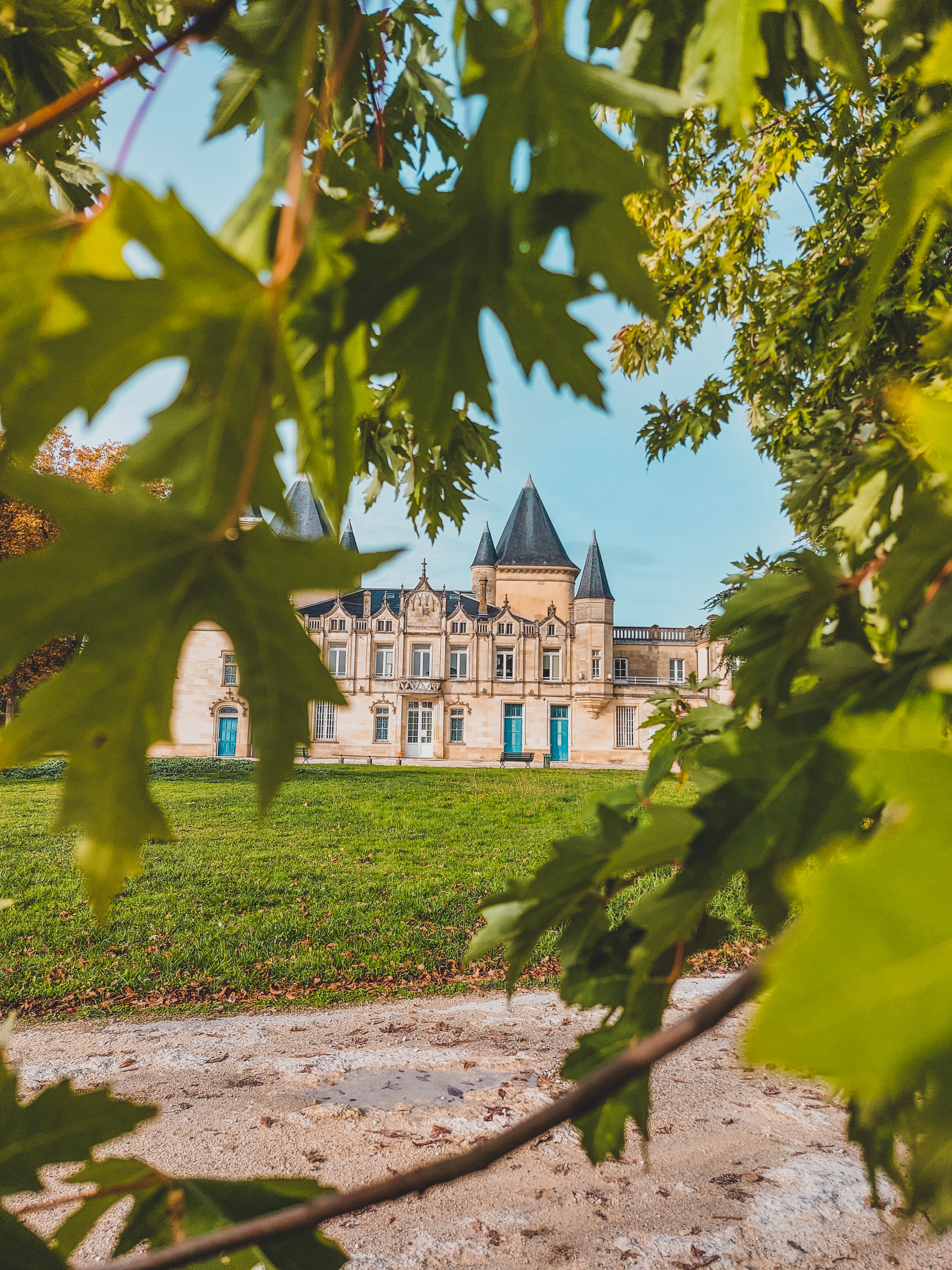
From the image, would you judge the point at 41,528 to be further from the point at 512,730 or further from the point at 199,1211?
the point at 512,730

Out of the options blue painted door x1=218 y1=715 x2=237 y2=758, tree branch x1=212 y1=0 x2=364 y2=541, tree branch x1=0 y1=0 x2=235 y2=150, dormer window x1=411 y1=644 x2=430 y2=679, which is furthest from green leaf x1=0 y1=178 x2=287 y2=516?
dormer window x1=411 y1=644 x2=430 y2=679

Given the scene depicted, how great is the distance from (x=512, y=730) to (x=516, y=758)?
140 cm

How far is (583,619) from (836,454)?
83.1 ft

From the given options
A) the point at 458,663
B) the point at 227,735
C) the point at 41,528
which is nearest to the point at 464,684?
the point at 458,663

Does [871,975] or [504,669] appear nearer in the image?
[871,975]

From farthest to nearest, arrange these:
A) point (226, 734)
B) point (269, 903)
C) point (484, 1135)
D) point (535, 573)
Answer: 1. point (535, 573)
2. point (226, 734)
3. point (269, 903)
4. point (484, 1135)

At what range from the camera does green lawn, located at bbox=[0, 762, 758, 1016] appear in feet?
16.4

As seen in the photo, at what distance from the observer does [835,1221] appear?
8.18 feet

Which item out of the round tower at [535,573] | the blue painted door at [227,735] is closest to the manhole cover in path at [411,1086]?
the blue painted door at [227,735]

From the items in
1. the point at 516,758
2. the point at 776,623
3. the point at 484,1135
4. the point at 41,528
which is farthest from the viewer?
the point at 516,758

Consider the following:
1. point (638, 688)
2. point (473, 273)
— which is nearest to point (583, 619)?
point (638, 688)

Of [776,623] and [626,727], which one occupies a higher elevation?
[776,623]

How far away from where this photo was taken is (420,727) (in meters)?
26.3

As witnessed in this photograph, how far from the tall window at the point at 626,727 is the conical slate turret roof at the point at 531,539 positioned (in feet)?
21.1
